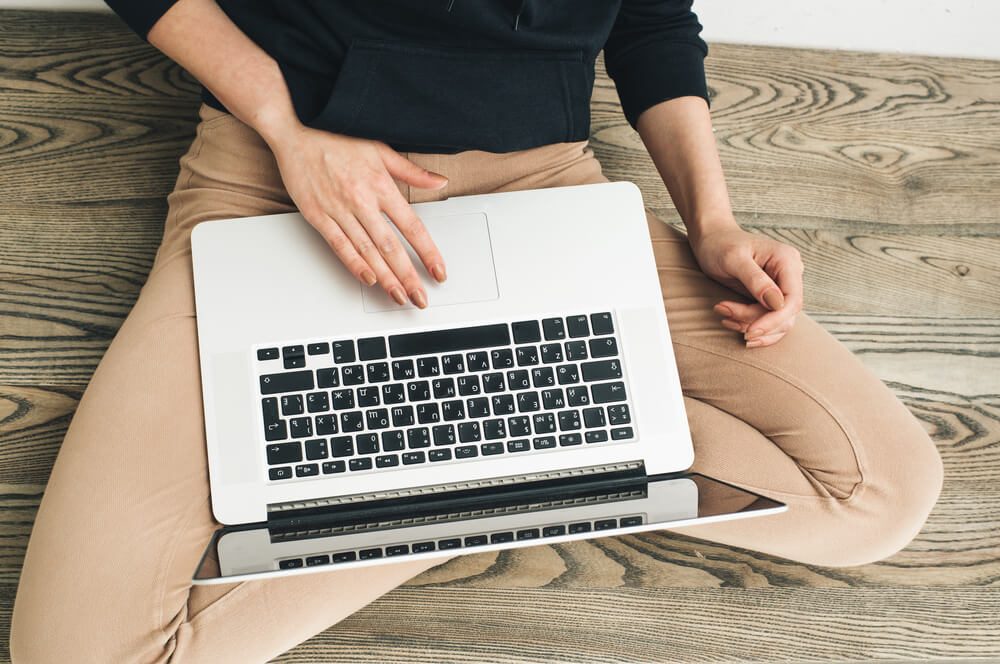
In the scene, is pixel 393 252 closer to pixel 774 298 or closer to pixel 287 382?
pixel 287 382

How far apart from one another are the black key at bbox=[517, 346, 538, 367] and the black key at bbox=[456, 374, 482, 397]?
48mm

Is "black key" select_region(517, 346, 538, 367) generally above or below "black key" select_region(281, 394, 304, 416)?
above

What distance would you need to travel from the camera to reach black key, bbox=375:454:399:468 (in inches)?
27.8

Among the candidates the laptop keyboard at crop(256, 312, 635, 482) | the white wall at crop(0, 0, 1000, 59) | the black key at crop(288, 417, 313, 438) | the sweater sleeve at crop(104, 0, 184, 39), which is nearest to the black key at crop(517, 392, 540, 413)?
Answer: the laptop keyboard at crop(256, 312, 635, 482)

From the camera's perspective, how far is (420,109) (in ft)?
2.44

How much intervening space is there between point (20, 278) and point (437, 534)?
0.77m

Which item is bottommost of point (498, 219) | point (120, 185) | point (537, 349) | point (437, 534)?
point (437, 534)

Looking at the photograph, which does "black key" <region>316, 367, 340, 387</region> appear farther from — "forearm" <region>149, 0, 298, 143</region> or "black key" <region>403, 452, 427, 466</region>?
"forearm" <region>149, 0, 298, 143</region>

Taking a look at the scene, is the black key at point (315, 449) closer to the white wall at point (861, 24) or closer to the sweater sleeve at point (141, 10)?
the sweater sleeve at point (141, 10)

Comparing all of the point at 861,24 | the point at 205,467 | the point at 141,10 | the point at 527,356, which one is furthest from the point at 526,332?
the point at 861,24

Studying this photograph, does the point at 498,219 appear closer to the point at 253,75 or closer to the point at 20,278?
the point at 253,75

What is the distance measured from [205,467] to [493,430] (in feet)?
0.96

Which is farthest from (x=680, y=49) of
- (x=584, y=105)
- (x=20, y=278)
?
(x=20, y=278)

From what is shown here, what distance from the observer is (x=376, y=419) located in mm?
714
